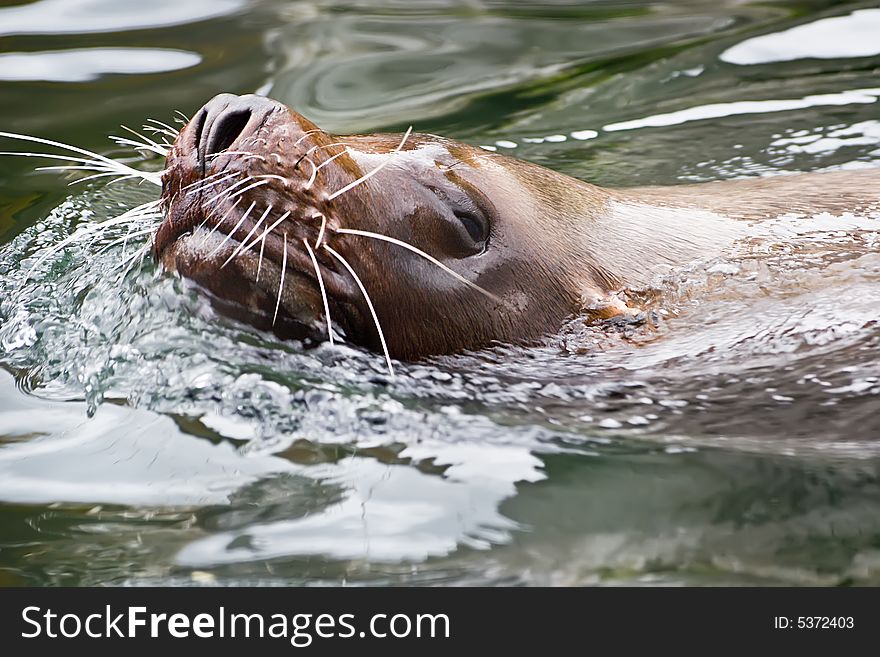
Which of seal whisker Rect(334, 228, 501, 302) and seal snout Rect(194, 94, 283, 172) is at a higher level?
seal snout Rect(194, 94, 283, 172)

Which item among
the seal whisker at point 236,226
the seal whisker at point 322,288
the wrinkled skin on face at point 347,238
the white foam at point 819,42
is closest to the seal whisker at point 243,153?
the wrinkled skin on face at point 347,238

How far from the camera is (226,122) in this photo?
3.47 meters

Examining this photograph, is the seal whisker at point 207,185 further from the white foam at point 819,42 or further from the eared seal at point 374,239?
the white foam at point 819,42

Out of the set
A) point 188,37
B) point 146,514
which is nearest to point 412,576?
point 146,514

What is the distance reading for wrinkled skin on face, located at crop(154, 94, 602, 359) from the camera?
3.43 m

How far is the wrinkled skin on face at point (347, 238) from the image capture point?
11.3 feet

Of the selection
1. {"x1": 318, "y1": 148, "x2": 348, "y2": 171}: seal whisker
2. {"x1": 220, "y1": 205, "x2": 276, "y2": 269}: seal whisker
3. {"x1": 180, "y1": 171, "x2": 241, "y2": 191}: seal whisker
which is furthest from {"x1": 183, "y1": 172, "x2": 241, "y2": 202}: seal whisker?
{"x1": 318, "y1": 148, "x2": 348, "y2": 171}: seal whisker

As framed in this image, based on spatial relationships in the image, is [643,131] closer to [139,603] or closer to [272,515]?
[272,515]

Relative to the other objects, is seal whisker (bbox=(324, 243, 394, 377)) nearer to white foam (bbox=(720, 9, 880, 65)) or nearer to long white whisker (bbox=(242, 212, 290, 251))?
long white whisker (bbox=(242, 212, 290, 251))

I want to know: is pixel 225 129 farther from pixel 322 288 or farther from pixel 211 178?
pixel 322 288

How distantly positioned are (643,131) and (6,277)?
10.6ft

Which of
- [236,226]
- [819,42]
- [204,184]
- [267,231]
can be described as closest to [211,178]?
[204,184]

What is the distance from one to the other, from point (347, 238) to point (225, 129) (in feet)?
1.48

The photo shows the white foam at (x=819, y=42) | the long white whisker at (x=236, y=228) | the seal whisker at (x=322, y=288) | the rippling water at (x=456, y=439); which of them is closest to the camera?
the rippling water at (x=456, y=439)
